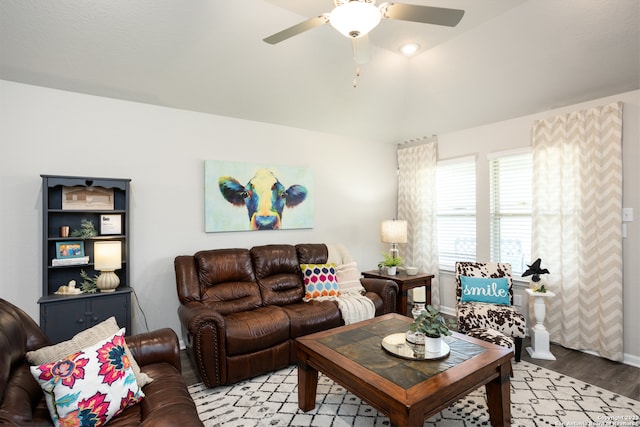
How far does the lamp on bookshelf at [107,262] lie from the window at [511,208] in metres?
4.20

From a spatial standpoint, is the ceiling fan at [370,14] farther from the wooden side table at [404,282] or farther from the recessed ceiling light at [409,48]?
the wooden side table at [404,282]

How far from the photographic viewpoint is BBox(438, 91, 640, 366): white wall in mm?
3131

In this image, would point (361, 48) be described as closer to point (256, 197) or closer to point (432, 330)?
point (432, 330)

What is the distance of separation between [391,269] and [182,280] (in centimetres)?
254

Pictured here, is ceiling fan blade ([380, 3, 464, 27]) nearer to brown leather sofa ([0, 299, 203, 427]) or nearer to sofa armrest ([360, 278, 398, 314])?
brown leather sofa ([0, 299, 203, 427])

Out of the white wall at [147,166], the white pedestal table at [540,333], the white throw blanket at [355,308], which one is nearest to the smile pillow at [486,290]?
the white pedestal table at [540,333]

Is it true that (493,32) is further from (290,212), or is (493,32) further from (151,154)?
(151,154)

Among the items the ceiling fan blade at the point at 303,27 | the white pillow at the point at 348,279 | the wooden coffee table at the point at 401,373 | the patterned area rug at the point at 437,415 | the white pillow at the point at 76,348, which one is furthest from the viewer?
the white pillow at the point at 348,279

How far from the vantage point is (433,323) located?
212 centimetres

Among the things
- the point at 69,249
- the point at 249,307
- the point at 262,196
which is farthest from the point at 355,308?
the point at 69,249

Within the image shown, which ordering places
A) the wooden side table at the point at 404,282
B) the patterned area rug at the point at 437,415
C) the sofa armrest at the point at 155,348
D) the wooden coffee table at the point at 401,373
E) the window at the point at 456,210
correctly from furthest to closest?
the window at the point at 456,210 < the wooden side table at the point at 404,282 < the patterned area rug at the point at 437,415 < the sofa armrest at the point at 155,348 < the wooden coffee table at the point at 401,373

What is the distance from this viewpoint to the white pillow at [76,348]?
1.60 metres

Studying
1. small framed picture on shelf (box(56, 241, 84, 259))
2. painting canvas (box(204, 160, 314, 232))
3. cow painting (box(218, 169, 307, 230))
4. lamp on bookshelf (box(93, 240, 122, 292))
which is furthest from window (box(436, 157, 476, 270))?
small framed picture on shelf (box(56, 241, 84, 259))

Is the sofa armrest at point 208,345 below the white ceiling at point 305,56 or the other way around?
below
